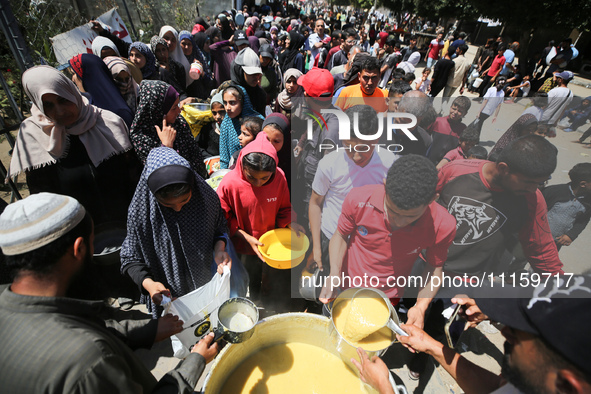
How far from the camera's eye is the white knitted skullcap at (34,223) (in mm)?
1017

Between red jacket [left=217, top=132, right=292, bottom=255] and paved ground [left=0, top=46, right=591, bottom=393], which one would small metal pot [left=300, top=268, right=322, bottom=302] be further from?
paved ground [left=0, top=46, right=591, bottom=393]

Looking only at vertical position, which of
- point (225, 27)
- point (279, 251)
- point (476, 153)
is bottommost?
point (279, 251)

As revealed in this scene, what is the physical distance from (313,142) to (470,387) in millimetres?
2499

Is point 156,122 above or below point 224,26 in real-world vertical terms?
below

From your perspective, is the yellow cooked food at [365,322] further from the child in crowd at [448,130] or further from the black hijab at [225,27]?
the black hijab at [225,27]

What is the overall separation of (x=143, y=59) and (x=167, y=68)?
1.39 feet

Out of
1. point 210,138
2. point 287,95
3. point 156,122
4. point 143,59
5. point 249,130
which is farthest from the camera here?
point 143,59

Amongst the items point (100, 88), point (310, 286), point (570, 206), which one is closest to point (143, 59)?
point (100, 88)

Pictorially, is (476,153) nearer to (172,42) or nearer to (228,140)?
(228,140)

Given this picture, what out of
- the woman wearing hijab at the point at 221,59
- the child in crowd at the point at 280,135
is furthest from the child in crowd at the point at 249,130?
the woman wearing hijab at the point at 221,59

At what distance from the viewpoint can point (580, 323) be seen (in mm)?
941

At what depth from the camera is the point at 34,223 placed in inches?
41.3

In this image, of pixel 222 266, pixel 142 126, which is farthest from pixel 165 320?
pixel 142 126

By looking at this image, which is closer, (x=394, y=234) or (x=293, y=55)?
(x=394, y=234)
